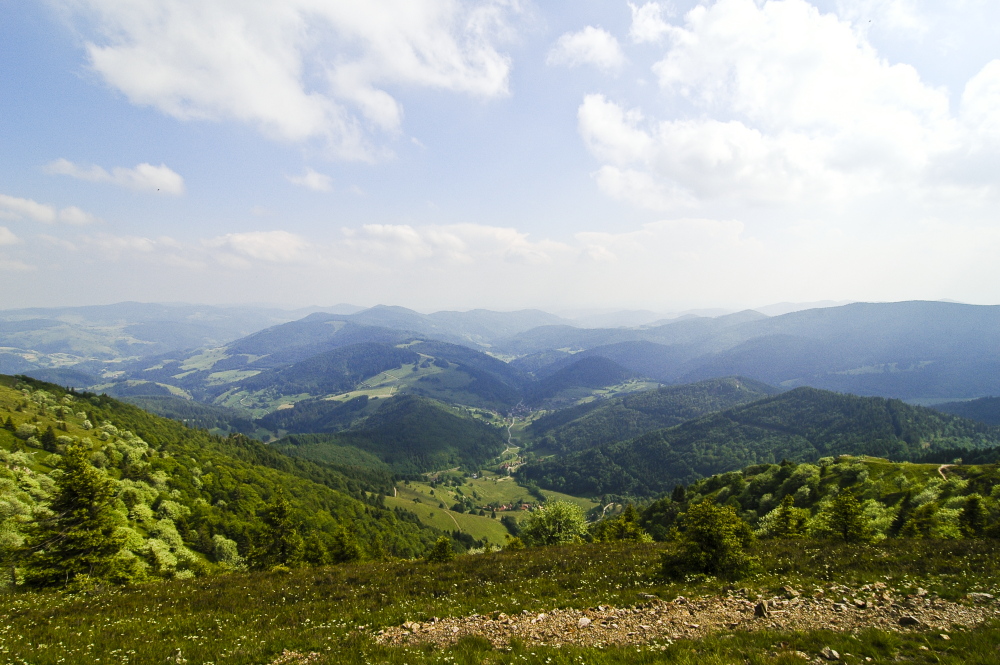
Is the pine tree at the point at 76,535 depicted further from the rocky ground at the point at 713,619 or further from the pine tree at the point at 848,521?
the pine tree at the point at 848,521

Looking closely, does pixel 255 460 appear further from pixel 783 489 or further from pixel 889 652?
pixel 889 652

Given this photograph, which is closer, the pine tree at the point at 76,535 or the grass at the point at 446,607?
the grass at the point at 446,607

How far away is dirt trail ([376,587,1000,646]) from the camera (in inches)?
547

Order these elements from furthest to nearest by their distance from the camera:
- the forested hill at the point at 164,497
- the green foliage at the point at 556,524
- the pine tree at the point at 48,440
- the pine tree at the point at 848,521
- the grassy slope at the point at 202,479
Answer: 1. the grassy slope at the point at 202,479
2. the pine tree at the point at 48,440
3. the green foliage at the point at 556,524
4. the forested hill at the point at 164,497
5. the pine tree at the point at 848,521

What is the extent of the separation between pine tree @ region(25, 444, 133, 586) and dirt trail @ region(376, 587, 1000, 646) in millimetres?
33398

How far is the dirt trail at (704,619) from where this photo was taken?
1391 centimetres

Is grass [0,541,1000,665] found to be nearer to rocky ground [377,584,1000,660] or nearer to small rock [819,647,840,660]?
small rock [819,647,840,660]

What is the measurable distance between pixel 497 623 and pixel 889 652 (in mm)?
13175

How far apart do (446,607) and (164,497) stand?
316 feet

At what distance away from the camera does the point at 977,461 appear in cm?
13675

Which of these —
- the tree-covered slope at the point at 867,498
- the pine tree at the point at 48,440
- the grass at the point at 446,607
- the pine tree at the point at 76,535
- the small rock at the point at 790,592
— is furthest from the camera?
the pine tree at the point at 48,440

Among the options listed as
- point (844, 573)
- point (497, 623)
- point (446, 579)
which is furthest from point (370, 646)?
point (844, 573)

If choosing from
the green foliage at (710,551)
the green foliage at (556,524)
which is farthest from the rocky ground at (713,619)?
the green foliage at (556,524)

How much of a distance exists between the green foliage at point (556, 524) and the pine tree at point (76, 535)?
52.1 m
